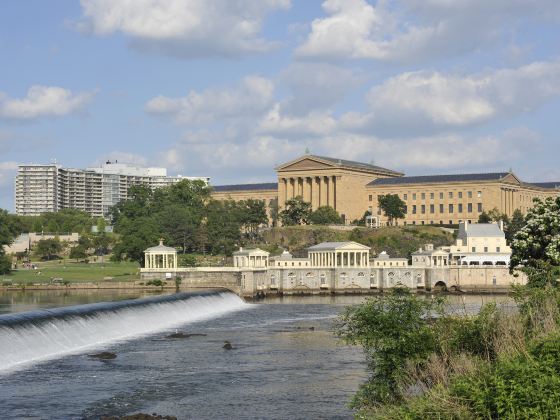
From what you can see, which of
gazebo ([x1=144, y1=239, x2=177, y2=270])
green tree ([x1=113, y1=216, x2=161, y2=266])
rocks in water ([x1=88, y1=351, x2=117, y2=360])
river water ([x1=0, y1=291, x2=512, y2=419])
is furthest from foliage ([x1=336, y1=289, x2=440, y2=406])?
green tree ([x1=113, y1=216, x2=161, y2=266])

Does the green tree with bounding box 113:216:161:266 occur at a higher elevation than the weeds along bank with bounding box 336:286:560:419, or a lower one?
higher

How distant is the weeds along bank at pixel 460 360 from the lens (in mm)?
33969

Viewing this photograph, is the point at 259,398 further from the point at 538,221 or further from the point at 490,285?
the point at 490,285

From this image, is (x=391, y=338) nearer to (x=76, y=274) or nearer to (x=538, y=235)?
(x=538, y=235)

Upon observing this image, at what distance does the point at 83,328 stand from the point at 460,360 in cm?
5040

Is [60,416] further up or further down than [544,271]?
further down

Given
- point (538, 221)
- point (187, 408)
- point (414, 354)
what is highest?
point (538, 221)

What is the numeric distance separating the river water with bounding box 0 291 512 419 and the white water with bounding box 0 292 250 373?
0.43ft

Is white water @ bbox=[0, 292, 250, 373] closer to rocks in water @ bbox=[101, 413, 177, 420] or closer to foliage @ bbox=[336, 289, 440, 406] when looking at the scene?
rocks in water @ bbox=[101, 413, 177, 420]

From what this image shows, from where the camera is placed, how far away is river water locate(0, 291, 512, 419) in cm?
5631

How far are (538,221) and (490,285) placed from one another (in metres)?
92.7

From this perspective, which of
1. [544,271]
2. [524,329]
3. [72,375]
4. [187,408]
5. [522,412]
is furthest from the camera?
[544,271]

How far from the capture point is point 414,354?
1857 inches

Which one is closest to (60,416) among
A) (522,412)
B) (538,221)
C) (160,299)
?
(522,412)
